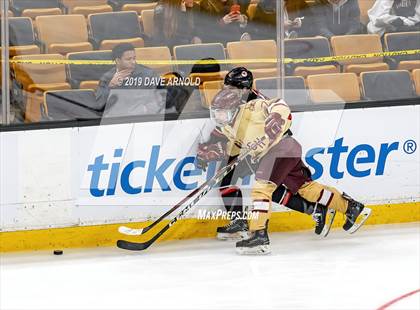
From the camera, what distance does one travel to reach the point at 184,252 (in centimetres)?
820

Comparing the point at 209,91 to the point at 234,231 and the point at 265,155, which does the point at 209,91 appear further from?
the point at 234,231

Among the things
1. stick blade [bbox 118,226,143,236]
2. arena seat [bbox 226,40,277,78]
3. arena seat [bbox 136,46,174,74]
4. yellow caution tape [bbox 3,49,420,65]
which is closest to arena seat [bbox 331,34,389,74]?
yellow caution tape [bbox 3,49,420,65]

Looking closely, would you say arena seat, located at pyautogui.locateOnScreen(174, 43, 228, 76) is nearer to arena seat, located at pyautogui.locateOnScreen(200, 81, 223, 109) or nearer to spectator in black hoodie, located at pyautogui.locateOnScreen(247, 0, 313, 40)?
arena seat, located at pyautogui.locateOnScreen(200, 81, 223, 109)

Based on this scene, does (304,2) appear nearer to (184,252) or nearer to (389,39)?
(389,39)

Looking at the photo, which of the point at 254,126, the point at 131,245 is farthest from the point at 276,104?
the point at 131,245

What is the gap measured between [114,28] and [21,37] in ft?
1.96

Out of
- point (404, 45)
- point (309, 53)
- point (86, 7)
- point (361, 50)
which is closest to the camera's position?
point (86, 7)

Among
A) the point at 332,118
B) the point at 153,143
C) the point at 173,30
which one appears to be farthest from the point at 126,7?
the point at 332,118

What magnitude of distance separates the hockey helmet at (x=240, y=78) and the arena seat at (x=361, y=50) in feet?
2.81

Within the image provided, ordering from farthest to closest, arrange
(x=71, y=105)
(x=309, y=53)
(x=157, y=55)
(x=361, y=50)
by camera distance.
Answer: (x=361, y=50)
(x=309, y=53)
(x=157, y=55)
(x=71, y=105)

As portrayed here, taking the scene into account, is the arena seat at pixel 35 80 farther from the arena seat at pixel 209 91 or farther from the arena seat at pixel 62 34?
the arena seat at pixel 209 91

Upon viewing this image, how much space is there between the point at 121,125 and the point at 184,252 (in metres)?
0.87

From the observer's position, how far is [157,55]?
8.37 m

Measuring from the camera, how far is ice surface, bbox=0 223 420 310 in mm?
7098
